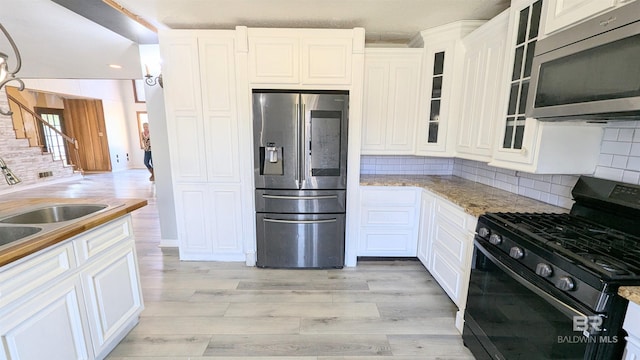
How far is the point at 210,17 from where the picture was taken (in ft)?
8.05

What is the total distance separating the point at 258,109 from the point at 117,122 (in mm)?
9065

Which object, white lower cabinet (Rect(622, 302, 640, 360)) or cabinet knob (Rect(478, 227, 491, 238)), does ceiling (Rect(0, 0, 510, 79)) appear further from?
white lower cabinet (Rect(622, 302, 640, 360))

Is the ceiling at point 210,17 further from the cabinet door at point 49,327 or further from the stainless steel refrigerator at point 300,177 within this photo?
the cabinet door at point 49,327

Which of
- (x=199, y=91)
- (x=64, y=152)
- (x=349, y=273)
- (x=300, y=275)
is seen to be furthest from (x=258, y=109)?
(x=64, y=152)

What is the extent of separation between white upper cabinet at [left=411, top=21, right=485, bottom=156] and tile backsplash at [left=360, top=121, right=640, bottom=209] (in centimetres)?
40

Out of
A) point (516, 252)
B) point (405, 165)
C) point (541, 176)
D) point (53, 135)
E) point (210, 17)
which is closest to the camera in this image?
point (516, 252)

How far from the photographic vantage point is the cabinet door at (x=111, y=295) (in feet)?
4.95

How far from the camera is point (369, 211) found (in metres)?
2.78

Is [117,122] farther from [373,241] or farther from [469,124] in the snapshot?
[469,124]

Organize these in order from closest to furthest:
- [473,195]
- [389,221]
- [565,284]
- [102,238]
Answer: [565,284] < [102,238] < [473,195] < [389,221]

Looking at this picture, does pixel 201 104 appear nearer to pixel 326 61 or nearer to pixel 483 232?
pixel 326 61

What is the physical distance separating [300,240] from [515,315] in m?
1.81

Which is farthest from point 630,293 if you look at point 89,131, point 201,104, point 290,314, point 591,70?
point 89,131

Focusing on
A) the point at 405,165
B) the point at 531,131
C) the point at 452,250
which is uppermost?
the point at 531,131
